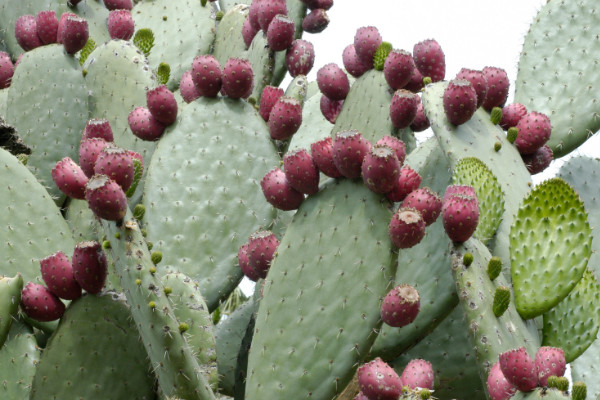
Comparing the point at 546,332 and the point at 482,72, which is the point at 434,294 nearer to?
the point at 546,332

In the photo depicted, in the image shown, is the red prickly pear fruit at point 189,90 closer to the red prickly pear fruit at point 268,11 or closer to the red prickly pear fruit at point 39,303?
the red prickly pear fruit at point 268,11

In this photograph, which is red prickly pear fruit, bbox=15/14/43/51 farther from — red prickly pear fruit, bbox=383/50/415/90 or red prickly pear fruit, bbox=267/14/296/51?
red prickly pear fruit, bbox=383/50/415/90

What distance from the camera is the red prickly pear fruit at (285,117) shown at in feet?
8.93

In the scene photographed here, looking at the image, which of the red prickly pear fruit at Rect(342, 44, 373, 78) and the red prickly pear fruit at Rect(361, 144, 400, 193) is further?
the red prickly pear fruit at Rect(342, 44, 373, 78)

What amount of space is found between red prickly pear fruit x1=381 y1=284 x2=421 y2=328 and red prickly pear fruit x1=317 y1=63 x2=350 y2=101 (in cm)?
122

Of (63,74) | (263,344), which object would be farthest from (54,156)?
(263,344)

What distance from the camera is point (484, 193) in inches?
96.3

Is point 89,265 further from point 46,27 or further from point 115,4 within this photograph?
point 115,4

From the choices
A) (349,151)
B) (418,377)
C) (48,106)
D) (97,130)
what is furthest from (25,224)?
(418,377)

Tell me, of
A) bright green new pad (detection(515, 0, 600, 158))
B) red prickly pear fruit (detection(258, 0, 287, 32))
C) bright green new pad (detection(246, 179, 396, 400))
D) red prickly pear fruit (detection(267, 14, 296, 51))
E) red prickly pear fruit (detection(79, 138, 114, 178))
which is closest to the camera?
bright green new pad (detection(246, 179, 396, 400))

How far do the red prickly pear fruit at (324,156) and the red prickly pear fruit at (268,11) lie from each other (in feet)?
3.97

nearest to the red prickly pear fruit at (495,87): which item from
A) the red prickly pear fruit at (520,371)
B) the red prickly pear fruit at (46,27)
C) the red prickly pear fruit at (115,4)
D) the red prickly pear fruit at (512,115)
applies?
Answer: the red prickly pear fruit at (512,115)

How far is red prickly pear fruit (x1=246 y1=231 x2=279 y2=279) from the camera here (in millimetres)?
2371

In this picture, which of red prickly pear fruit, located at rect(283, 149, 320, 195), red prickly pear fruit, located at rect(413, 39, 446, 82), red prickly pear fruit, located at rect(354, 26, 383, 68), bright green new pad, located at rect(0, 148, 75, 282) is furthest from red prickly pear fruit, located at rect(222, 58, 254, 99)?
red prickly pear fruit, located at rect(283, 149, 320, 195)
